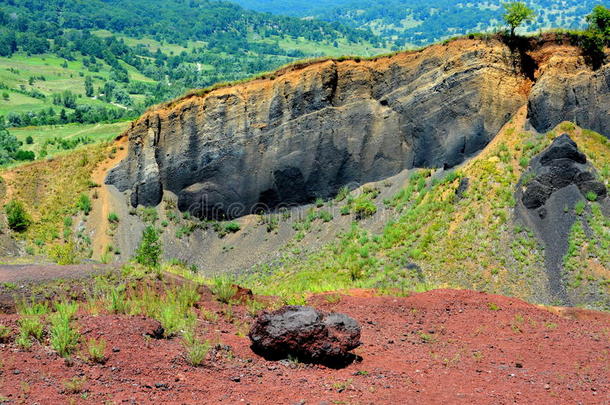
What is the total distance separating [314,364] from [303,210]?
69.3ft

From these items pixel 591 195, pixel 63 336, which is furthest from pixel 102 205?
pixel 63 336

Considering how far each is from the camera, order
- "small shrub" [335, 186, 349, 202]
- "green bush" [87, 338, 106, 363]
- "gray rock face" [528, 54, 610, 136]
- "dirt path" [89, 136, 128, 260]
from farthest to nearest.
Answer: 1. "dirt path" [89, 136, 128, 260]
2. "small shrub" [335, 186, 349, 202]
3. "gray rock face" [528, 54, 610, 136]
4. "green bush" [87, 338, 106, 363]

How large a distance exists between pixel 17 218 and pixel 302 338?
25.9 m

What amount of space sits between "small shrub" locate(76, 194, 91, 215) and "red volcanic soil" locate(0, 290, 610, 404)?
72.8 feet

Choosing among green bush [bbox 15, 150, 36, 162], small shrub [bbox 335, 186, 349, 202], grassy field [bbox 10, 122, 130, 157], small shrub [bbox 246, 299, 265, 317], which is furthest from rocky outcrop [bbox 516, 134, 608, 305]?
grassy field [bbox 10, 122, 130, 157]

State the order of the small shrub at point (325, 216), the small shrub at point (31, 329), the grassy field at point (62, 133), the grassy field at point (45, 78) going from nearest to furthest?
the small shrub at point (31, 329)
the small shrub at point (325, 216)
the grassy field at point (62, 133)
the grassy field at point (45, 78)

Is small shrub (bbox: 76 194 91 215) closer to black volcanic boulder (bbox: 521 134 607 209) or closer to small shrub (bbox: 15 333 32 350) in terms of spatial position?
black volcanic boulder (bbox: 521 134 607 209)

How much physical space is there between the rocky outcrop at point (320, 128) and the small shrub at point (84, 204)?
6.64 feet

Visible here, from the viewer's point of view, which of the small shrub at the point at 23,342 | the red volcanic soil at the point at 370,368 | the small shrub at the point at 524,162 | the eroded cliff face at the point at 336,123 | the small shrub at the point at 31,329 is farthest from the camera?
the eroded cliff face at the point at 336,123

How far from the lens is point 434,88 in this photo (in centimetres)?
2870

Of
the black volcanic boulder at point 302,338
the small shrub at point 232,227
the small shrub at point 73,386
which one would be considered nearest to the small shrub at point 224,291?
the black volcanic boulder at point 302,338

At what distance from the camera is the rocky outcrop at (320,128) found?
2792 cm

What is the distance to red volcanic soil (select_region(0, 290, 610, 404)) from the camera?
8.34 meters

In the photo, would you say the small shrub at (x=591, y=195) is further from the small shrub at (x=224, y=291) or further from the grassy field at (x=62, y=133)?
the grassy field at (x=62, y=133)
